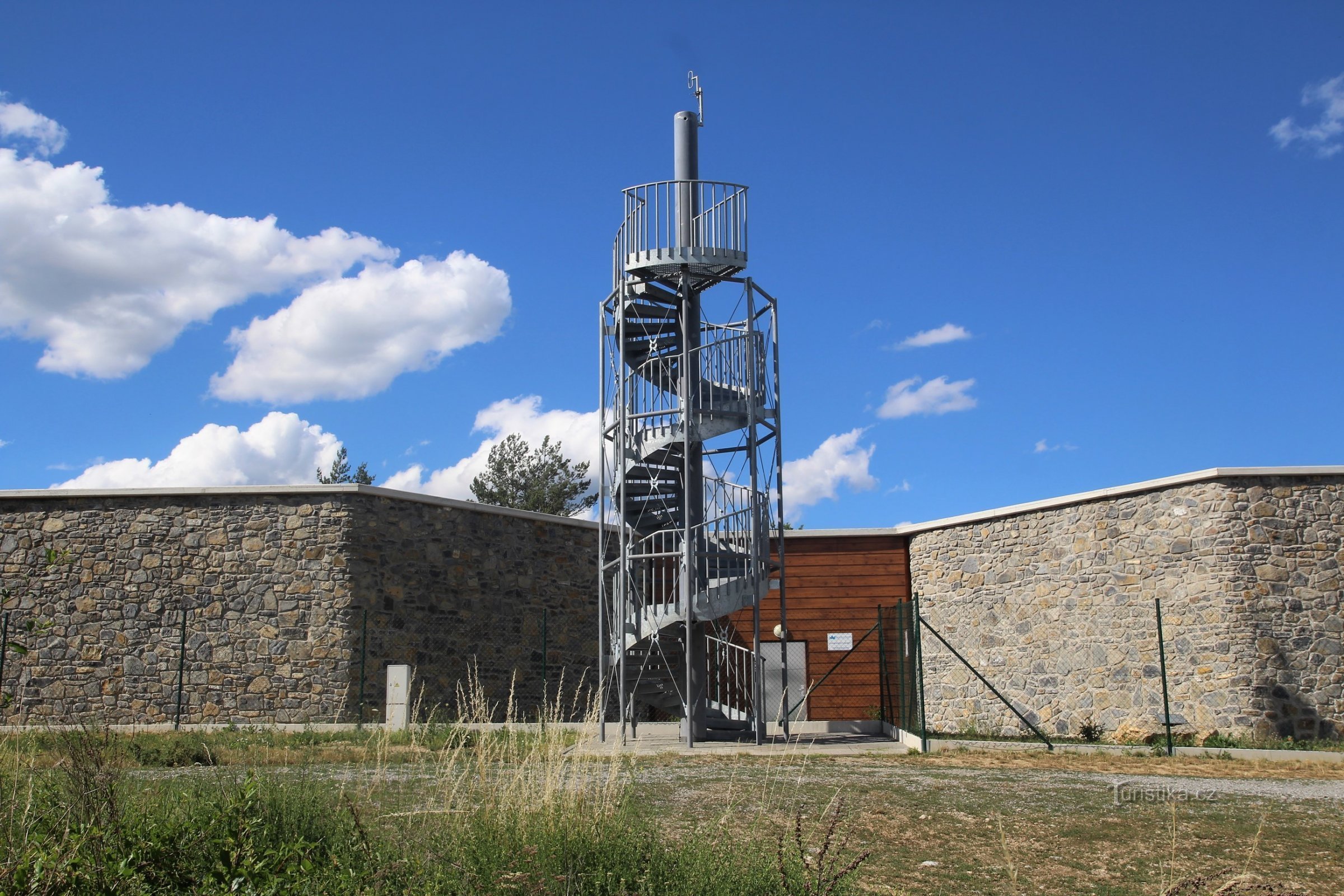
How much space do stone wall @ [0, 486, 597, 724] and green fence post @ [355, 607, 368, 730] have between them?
0.06m

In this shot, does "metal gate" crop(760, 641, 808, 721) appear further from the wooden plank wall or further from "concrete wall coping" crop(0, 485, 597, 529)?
"concrete wall coping" crop(0, 485, 597, 529)

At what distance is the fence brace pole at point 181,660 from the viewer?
16.0 metres

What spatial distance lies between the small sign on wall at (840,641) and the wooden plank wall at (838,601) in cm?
7

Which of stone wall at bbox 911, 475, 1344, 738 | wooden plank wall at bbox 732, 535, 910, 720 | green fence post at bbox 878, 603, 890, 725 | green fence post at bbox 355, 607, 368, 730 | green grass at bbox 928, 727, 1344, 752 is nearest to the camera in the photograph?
green grass at bbox 928, 727, 1344, 752

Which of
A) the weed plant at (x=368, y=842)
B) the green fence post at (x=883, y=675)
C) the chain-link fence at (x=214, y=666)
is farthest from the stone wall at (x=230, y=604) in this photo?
the weed plant at (x=368, y=842)

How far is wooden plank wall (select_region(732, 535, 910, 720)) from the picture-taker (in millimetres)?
19031

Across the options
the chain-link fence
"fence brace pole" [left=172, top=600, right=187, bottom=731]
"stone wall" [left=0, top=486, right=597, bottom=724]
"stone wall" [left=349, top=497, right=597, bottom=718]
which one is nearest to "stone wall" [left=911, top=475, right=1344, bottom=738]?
"stone wall" [left=349, top=497, right=597, bottom=718]

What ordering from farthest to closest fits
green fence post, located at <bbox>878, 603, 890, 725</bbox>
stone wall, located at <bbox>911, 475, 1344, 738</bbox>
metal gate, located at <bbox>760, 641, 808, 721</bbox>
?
metal gate, located at <bbox>760, 641, 808, 721</bbox>, green fence post, located at <bbox>878, 603, 890, 725</bbox>, stone wall, located at <bbox>911, 475, 1344, 738</bbox>

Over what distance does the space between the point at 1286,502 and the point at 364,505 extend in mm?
13512

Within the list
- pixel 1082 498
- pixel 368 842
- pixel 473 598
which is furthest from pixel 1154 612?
pixel 368 842

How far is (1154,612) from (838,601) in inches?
216

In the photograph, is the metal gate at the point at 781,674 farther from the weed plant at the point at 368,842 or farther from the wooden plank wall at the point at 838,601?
the weed plant at the point at 368,842

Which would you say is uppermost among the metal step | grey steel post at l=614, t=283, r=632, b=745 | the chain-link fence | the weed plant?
the metal step

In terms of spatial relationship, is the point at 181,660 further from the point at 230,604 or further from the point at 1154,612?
the point at 1154,612
